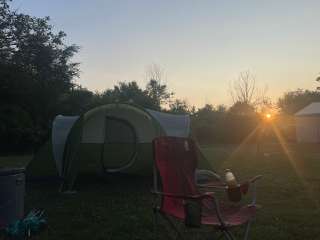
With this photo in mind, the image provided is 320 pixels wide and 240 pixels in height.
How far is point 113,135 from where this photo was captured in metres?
9.60

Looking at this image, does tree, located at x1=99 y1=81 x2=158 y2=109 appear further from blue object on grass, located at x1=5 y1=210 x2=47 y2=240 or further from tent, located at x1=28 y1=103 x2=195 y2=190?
blue object on grass, located at x1=5 y1=210 x2=47 y2=240

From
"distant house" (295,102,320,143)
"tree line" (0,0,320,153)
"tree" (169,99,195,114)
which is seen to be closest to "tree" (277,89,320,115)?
"tree" (169,99,195,114)

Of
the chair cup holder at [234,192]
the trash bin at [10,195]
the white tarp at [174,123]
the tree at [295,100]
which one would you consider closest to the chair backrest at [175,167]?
the chair cup holder at [234,192]

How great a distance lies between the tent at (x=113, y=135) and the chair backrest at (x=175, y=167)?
13.6 feet

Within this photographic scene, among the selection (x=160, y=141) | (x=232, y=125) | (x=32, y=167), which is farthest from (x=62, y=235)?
(x=232, y=125)

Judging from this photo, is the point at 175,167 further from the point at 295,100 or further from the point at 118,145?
the point at 295,100

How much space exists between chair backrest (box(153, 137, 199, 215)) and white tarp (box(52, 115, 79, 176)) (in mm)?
4615

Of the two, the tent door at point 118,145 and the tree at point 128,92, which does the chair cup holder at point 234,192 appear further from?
the tree at point 128,92

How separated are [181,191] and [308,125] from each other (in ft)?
77.8

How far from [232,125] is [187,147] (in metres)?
23.1

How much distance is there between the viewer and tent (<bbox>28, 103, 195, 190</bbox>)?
8617 mm

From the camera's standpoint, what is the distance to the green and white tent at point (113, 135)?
8.62 m

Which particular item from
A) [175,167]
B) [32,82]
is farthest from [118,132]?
[32,82]

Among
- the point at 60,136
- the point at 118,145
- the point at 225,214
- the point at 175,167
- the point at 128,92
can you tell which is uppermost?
the point at 128,92
